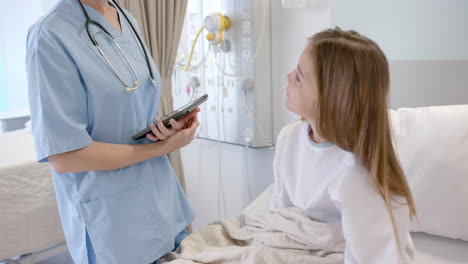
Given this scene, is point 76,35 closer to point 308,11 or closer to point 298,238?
point 298,238

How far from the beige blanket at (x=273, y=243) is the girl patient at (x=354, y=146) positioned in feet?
0.20

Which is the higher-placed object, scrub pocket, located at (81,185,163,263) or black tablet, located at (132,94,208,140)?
black tablet, located at (132,94,208,140)

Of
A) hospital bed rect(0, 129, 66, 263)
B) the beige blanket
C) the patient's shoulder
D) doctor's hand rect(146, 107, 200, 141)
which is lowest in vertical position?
hospital bed rect(0, 129, 66, 263)

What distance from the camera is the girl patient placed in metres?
1.02

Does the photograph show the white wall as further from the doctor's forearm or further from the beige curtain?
the doctor's forearm

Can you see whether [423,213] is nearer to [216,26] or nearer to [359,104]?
[359,104]

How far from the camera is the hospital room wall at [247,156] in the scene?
7.00 ft

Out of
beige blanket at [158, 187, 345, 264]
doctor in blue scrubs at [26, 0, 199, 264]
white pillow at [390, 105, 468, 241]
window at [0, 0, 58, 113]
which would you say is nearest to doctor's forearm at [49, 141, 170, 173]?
doctor in blue scrubs at [26, 0, 199, 264]

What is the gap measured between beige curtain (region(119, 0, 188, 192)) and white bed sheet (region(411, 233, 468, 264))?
1184mm

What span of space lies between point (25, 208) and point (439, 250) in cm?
172

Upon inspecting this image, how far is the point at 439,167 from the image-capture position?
1421 millimetres

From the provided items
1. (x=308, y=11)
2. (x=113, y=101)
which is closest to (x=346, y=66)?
(x=113, y=101)

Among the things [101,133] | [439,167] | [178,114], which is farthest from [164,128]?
[439,167]

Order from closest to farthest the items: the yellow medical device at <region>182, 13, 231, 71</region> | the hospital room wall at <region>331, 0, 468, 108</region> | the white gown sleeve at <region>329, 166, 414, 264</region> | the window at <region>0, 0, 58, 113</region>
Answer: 1. the white gown sleeve at <region>329, 166, 414, 264</region>
2. the hospital room wall at <region>331, 0, 468, 108</region>
3. the yellow medical device at <region>182, 13, 231, 71</region>
4. the window at <region>0, 0, 58, 113</region>
